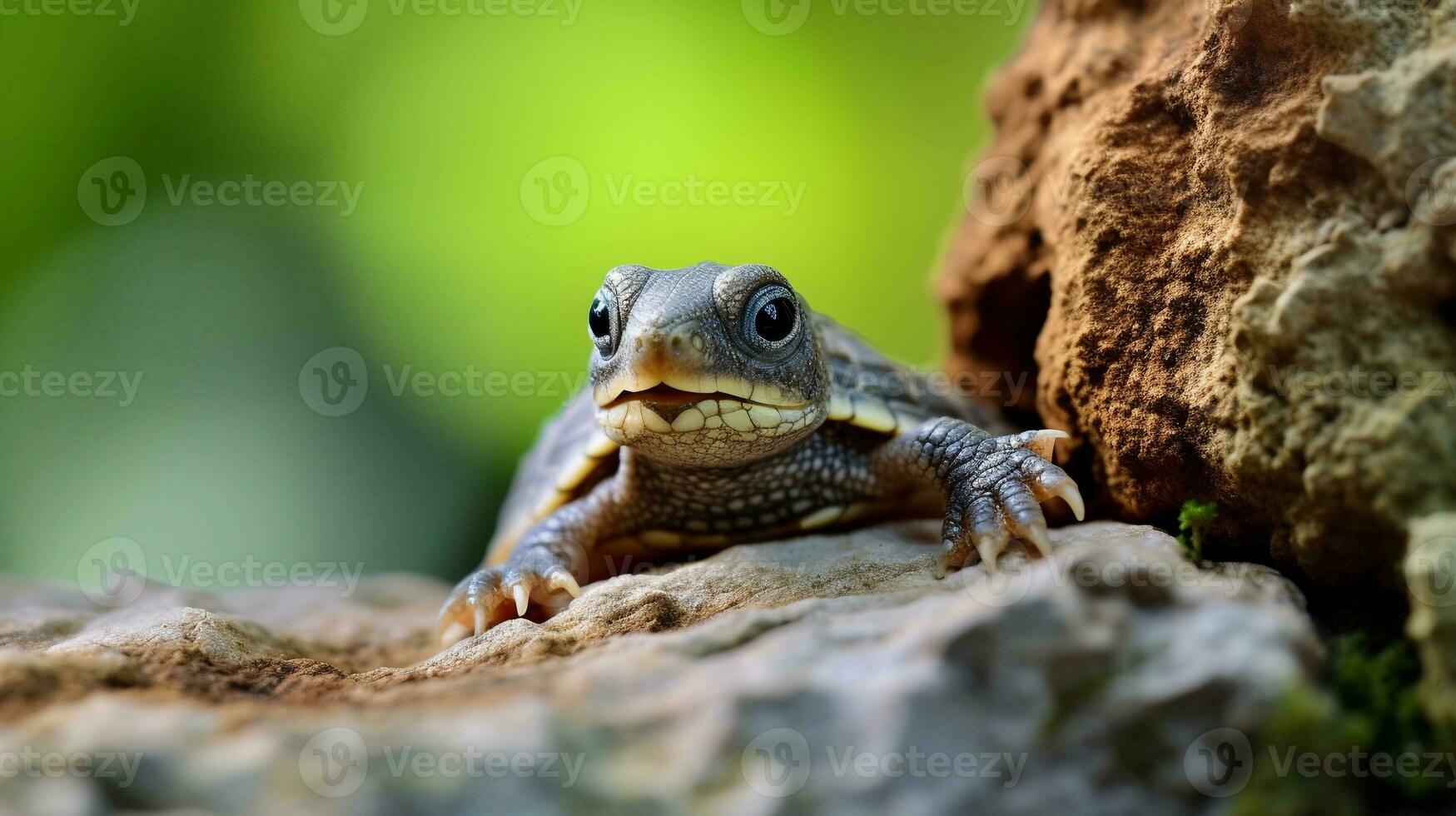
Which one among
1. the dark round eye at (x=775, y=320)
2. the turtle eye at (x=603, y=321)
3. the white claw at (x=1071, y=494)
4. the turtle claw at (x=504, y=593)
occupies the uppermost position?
the turtle eye at (x=603, y=321)

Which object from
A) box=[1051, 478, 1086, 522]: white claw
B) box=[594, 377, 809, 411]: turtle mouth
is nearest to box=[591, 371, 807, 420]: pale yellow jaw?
box=[594, 377, 809, 411]: turtle mouth

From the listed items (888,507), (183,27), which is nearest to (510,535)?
(888,507)

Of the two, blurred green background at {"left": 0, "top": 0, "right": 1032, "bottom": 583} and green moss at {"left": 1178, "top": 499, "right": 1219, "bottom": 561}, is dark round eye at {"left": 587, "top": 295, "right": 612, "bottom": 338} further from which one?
blurred green background at {"left": 0, "top": 0, "right": 1032, "bottom": 583}

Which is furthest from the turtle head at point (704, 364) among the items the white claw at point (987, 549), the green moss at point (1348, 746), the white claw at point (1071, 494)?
the green moss at point (1348, 746)

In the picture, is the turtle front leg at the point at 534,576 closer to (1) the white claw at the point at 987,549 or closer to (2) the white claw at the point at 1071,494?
(1) the white claw at the point at 987,549

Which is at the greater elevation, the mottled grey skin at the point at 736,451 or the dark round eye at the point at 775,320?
the dark round eye at the point at 775,320

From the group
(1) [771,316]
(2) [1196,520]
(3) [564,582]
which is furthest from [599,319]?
(2) [1196,520]

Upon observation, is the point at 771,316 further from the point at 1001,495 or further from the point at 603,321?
the point at 1001,495
